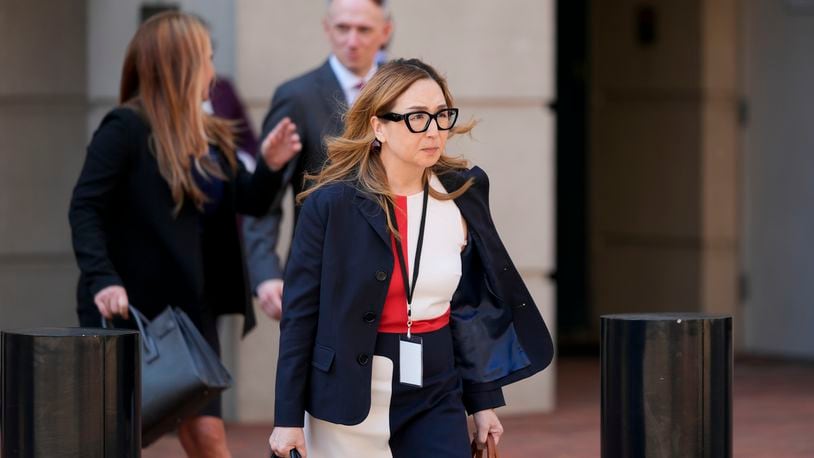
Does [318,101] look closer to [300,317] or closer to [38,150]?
[300,317]

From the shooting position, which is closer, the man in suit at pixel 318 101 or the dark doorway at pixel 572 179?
the man in suit at pixel 318 101

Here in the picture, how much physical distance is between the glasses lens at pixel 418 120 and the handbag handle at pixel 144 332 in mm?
1408

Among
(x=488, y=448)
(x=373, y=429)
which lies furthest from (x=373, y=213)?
(x=488, y=448)

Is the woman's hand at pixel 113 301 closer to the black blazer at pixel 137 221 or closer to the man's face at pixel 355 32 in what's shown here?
the black blazer at pixel 137 221

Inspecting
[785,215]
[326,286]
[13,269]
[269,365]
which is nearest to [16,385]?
[326,286]

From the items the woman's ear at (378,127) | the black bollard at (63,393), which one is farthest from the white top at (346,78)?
the black bollard at (63,393)

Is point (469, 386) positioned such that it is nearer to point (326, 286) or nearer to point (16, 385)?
point (326, 286)

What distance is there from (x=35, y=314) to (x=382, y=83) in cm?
587

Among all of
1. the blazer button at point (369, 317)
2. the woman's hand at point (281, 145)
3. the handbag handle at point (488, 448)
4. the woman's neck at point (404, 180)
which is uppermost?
the woman's hand at point (281, 145)

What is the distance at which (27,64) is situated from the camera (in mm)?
9648

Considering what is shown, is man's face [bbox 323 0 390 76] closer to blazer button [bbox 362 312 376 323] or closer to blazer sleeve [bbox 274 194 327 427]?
blazer sleeve [bbox 274 194 327 427]

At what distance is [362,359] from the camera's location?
4242 mm

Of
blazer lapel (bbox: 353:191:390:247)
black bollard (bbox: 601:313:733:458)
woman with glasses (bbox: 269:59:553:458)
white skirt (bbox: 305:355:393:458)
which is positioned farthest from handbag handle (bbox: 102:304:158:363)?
black bollard (bbox: 601:313:733:458)

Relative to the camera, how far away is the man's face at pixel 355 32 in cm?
604
